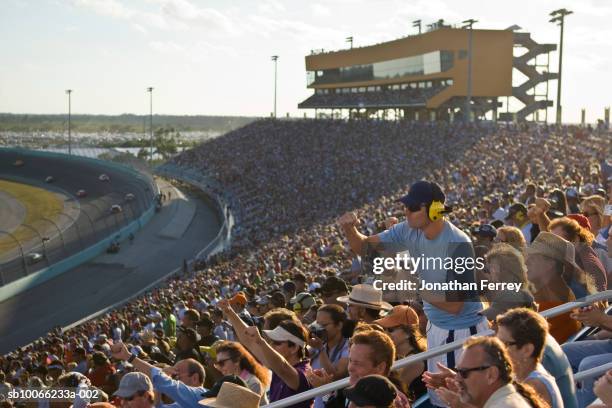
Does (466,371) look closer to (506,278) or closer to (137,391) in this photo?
(506,278)

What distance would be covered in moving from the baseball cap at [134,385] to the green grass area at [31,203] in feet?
120

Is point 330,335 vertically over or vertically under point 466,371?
under

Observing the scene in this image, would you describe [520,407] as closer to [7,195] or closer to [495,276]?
[495,276]

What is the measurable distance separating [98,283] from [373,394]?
30.0 metres

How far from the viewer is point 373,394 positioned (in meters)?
3.83

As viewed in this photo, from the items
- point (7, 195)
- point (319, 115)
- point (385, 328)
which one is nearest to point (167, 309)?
point (385, 328)

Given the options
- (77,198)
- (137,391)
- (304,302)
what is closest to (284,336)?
(137,391)

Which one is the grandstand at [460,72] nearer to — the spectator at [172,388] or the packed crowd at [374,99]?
the packed crowd at [374,99]

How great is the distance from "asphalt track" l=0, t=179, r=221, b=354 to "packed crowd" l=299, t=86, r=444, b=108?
18.3 meters

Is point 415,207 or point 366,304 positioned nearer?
point 415,207

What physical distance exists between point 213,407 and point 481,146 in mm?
31720

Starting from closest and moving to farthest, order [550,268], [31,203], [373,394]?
[373,394] → [550,268] → [31,203]

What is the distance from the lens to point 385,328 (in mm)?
5977

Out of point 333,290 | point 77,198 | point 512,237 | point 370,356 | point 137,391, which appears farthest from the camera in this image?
point 77,198
